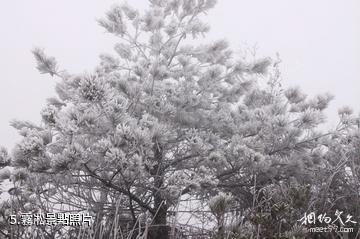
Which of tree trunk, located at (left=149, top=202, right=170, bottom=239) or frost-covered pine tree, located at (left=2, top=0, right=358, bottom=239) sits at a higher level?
frost-covered pine tree, located at (left=2, top=0, right=358, bottom=239)

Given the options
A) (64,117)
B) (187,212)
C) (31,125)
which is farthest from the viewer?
(31,125)

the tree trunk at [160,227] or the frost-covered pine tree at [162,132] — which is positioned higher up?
the frost-covered pine tree at [162,132]

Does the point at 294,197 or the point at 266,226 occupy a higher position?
the point at 294,197

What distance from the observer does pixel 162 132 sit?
134 inches

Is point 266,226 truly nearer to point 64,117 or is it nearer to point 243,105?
point 64,117

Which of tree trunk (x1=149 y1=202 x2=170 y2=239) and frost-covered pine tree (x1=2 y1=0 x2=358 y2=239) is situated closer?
frost-covered pine tree (x1=2 y1=0 x2=358 y2=239)

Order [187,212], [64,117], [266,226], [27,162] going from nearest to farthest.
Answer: [266,226], [64,117], [27,162], [187,212]

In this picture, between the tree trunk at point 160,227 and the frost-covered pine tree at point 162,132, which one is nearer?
the frost-covered pine tree at point 162,132

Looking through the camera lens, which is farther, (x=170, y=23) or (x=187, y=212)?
(x=170, y=23)

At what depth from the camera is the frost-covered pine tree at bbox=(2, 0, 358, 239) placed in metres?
2.99

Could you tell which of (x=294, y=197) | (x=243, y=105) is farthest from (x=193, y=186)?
(x=243, y=105)

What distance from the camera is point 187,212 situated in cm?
396

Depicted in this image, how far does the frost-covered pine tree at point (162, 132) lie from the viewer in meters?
2.99

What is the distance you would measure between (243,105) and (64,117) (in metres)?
2.41
